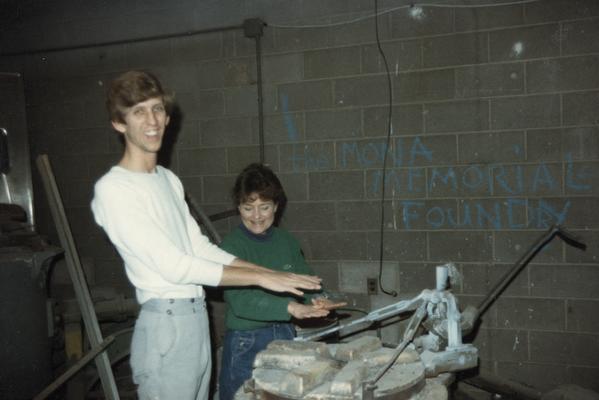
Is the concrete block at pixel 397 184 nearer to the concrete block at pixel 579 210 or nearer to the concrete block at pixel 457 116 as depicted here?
the concrete block at pixel 457 116

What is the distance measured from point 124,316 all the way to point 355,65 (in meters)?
2.17

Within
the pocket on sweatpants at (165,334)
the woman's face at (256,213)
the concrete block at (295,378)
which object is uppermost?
the woman's face at (256,213)

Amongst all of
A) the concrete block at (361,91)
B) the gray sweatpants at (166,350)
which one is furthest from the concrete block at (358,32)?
the gray sweatpants at (166,350)

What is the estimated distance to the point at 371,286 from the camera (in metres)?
3.53

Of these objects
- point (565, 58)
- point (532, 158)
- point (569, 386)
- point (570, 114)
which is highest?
point (565, 58)

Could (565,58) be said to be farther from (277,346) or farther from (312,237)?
(277,346)

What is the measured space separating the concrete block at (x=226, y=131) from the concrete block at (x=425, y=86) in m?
1.03

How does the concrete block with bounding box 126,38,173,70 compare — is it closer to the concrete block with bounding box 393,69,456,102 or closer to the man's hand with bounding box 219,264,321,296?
the concrete block with bounding box 393,69,456,102

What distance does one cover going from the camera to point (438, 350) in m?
1.59

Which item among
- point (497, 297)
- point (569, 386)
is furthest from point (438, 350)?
point (497, 297)

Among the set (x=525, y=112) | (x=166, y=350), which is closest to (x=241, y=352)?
(x=166, y=350)

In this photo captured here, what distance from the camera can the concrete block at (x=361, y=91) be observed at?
11.2ft

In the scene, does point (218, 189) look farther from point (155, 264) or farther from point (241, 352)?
point (155, 264)

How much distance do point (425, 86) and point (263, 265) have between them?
1.79 metres
